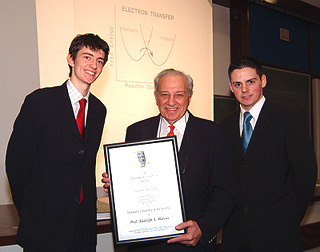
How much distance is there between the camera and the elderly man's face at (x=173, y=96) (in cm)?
184

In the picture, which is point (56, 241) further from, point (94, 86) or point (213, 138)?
point (94, 86)

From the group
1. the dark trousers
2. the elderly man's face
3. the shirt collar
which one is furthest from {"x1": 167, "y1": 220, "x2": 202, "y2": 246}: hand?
the shirt collar

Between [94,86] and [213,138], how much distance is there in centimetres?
172

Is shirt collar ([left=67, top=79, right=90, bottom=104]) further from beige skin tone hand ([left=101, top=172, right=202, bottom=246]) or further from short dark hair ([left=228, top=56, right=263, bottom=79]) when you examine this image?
short dark hair ([left=228, top=56, right=263, bottom=79])

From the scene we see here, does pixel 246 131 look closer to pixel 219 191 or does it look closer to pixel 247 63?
pixel 247 63

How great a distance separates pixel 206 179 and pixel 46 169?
0.81m

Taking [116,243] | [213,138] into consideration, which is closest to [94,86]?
[213,138]

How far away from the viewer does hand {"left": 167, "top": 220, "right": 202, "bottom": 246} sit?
5.19 ft

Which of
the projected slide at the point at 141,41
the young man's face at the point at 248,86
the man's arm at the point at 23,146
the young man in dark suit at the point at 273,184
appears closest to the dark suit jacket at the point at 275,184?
the young man in dark suit at the point at 273,184

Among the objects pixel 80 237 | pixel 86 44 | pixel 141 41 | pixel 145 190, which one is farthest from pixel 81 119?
pixel 141 41

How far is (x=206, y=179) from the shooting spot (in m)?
1.77

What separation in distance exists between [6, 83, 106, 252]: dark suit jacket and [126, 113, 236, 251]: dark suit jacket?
47 centimetres

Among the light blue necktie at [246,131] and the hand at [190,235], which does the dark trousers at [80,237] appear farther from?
the light blue necktie at [246,131]

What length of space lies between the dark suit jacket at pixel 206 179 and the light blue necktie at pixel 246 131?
0.31 metres
